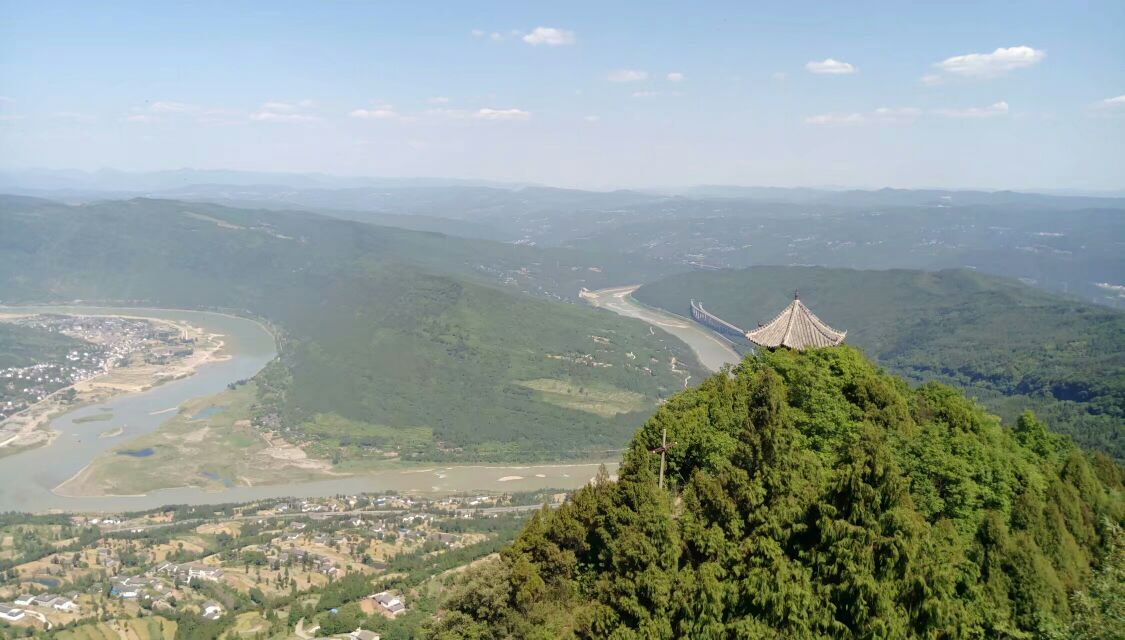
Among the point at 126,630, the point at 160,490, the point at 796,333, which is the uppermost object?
the point at 796,333

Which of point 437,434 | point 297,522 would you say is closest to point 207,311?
point 437,434

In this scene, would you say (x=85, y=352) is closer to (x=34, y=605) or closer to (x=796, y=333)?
(x=34, y=605)

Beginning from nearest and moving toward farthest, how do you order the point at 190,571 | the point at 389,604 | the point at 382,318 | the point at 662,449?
the point at 662,449 → the point at 389,604 → the point at 190,571 → the point at 382,318

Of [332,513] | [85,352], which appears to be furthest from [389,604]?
[85,352]

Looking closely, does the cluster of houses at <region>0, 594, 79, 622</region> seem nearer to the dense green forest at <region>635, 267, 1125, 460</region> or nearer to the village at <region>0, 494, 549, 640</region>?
the village at <region>0, 494, 549, 640</region>

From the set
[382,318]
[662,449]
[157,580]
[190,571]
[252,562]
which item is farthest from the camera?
[382,318]

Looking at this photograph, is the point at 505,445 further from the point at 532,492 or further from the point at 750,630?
the point at 750,630
